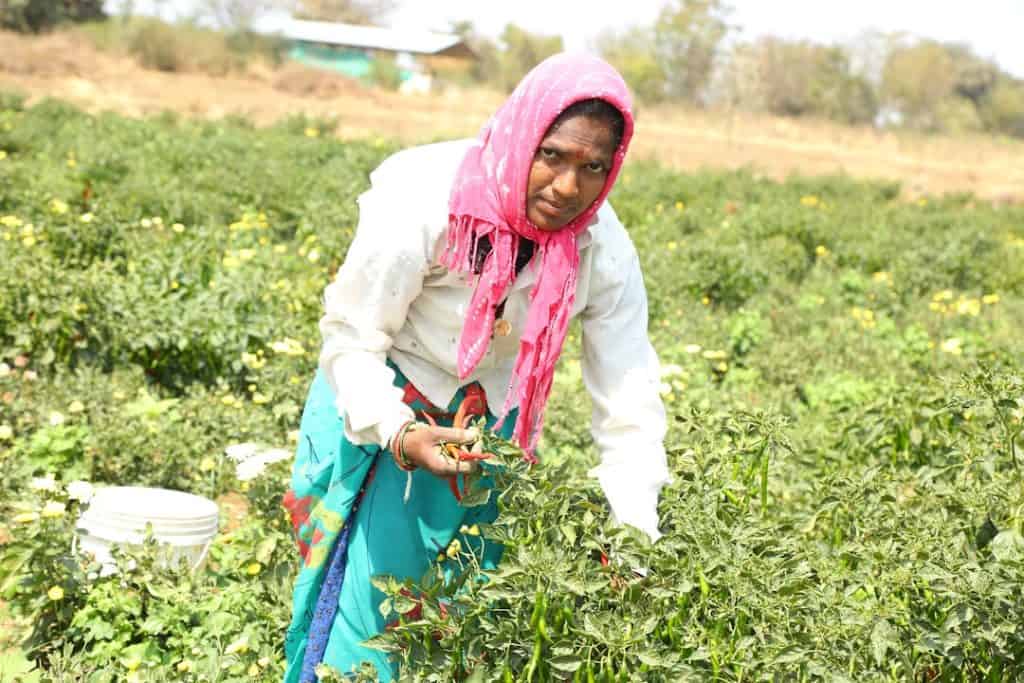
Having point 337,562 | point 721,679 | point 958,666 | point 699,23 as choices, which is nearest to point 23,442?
point 337,562

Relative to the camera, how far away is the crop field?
1.85 meters

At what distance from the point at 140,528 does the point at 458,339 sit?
1228 millimetres

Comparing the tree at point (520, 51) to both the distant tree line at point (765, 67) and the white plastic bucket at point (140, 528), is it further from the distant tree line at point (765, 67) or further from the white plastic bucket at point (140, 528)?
the white plastic bucket at point (140, 528)

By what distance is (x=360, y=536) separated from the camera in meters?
2.21

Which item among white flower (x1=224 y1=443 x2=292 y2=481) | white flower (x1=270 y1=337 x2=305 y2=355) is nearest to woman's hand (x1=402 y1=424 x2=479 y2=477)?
white flower (x1=224 y1=443 x2=292 y2=481)

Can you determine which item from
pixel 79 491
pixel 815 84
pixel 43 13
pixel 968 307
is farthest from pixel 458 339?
pixel 815 84

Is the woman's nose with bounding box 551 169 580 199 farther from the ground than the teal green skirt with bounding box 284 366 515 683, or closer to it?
farther from the ground

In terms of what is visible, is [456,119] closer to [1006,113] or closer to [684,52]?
[684,52]

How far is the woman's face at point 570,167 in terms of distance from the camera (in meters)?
1.94

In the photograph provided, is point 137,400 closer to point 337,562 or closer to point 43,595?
point 43,595

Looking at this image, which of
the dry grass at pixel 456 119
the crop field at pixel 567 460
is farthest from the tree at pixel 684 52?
the crop field at pixel 567 460

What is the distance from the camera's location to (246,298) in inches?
179

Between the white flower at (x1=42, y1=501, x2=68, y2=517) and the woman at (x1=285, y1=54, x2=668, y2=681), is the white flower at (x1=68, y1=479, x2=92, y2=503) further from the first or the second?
the woman at (x1=285, y1=54, x2=668, y2=681)

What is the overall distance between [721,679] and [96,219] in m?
4.23
